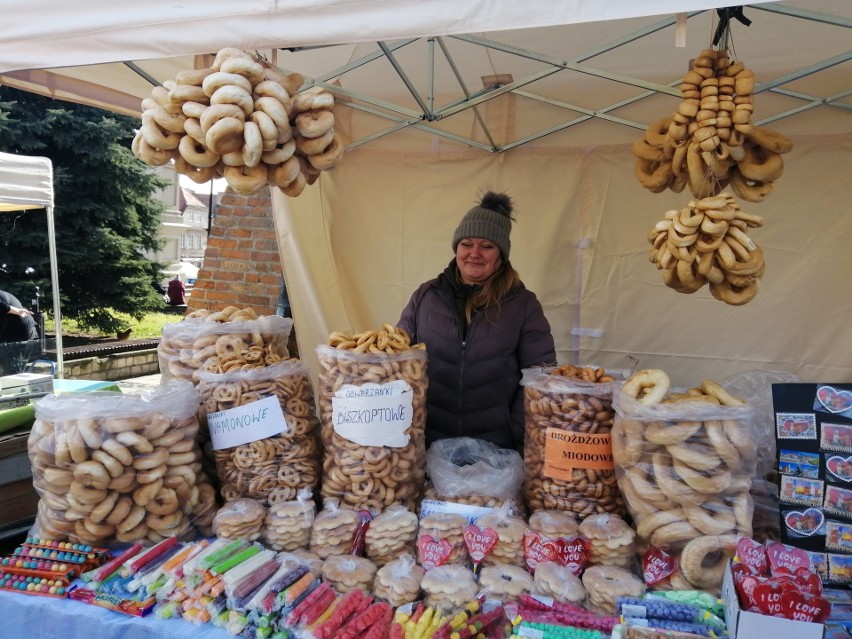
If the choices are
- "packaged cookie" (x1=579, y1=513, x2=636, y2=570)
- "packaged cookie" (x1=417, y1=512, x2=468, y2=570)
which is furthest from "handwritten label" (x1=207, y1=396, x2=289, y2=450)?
"packaged cookie" (x1=579, y1=513, x2=636, y2=570)

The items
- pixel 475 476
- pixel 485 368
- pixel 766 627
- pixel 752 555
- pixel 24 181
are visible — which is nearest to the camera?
pixel 766 627

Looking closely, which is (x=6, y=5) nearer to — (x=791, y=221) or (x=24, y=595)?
(x=24, y=595)

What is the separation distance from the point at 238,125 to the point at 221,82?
0.38 feet

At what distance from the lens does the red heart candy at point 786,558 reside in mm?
1156

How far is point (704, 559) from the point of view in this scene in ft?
4.04

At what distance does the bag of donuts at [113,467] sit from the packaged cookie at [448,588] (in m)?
0.66

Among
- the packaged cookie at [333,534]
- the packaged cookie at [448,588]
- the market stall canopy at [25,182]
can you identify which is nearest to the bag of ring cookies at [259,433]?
the packaged cookie at [333,534]

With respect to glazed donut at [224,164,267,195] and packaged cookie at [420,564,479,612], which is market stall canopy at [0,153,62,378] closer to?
glazed donut at [224,164,267,195]

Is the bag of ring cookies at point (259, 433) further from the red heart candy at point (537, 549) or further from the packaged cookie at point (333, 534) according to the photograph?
the red heart candy at point (537, 549)

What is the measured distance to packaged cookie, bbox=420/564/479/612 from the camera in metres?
1.25

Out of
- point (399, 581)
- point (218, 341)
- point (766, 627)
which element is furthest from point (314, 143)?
point (766, 627)

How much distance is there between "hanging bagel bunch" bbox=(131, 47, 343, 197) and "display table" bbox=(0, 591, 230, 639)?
1.02 meters

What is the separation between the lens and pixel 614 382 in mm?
1449

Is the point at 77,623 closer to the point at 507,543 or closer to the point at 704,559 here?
the point at 507,543
